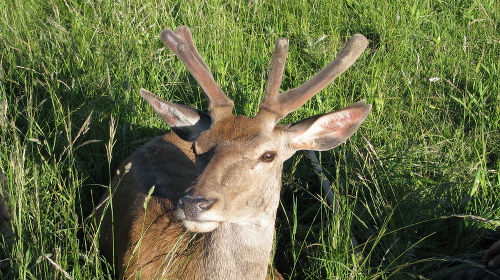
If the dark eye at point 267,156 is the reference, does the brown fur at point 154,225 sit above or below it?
below

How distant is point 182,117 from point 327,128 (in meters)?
0.76

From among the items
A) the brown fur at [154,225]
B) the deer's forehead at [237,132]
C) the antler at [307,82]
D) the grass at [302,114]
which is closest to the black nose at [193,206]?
the brown fur at [154,225]

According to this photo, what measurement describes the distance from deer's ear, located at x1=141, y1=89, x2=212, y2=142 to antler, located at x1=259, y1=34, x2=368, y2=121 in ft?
1.20

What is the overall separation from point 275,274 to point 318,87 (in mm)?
1118

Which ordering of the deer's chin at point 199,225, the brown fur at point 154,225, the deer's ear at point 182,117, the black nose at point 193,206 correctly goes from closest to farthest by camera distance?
the black nose at point 193,206, the deer's chin at point 199,225, the brown fur at point 154,225, the deer's ear at point 182,117

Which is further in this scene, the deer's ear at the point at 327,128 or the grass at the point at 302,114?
the grass at the point at 302,114

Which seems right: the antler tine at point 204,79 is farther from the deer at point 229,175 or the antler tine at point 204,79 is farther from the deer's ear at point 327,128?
the deer's ear at point 327,128

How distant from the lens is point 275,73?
3.22 metres

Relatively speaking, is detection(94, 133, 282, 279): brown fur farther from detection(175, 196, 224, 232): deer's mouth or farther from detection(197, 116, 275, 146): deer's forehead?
detection(197, 116, 275, 146): deer's forehead

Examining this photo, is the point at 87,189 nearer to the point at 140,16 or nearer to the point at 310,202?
the point at 310,202

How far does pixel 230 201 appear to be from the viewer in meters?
2.95

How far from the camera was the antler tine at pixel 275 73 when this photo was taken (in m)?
3.21

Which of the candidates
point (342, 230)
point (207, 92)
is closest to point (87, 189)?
point (207, 92)

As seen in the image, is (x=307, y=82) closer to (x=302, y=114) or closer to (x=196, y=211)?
(x=196, y=211)
